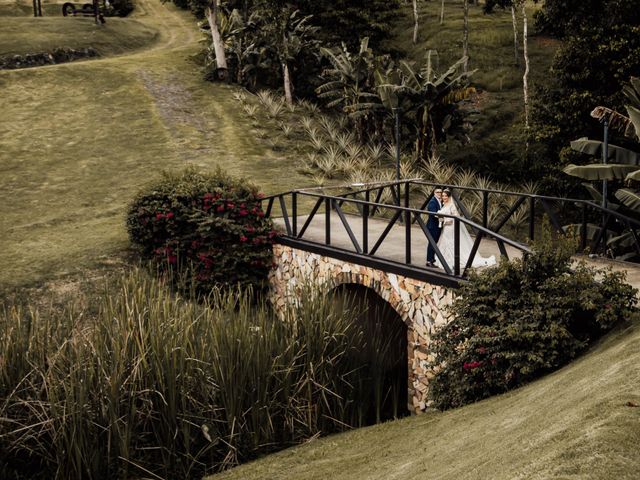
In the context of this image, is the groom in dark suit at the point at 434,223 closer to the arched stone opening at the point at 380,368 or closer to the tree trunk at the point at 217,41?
the arched stone opening at the point at 380,368

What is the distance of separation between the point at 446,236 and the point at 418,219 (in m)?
0.93

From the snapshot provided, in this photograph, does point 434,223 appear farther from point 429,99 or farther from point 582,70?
point 429,99

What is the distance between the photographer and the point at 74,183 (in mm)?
27453

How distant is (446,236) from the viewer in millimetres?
13516

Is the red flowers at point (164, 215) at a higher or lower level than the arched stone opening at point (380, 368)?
higher

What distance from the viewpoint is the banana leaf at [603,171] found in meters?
15.0

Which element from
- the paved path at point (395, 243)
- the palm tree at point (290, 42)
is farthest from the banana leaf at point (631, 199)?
the palm tree at point (290, 42)

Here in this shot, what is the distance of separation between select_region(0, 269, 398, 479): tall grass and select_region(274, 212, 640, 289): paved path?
151 inches

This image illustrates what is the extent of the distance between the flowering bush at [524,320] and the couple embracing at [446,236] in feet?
7.31

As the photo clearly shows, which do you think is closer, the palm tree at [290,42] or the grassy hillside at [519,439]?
the grassy hillside at [519,439]

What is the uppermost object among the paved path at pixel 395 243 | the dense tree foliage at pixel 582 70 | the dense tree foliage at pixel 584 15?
the dense tree foliage at pixel 584 15

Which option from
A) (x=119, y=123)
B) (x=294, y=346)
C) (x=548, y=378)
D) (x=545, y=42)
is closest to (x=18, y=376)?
(x=294, y=346)

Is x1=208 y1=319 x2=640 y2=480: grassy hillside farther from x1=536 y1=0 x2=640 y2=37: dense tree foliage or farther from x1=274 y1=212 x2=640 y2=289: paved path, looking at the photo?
x1=536 y1=0 x2=640 y2=37: dense tree foliage

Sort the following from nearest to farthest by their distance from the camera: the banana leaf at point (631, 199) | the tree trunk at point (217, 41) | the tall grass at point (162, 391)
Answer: the tall grass at point (162, 391) < the banana leaf at point (631, 199) < the tree trunk at point (217, 41)
